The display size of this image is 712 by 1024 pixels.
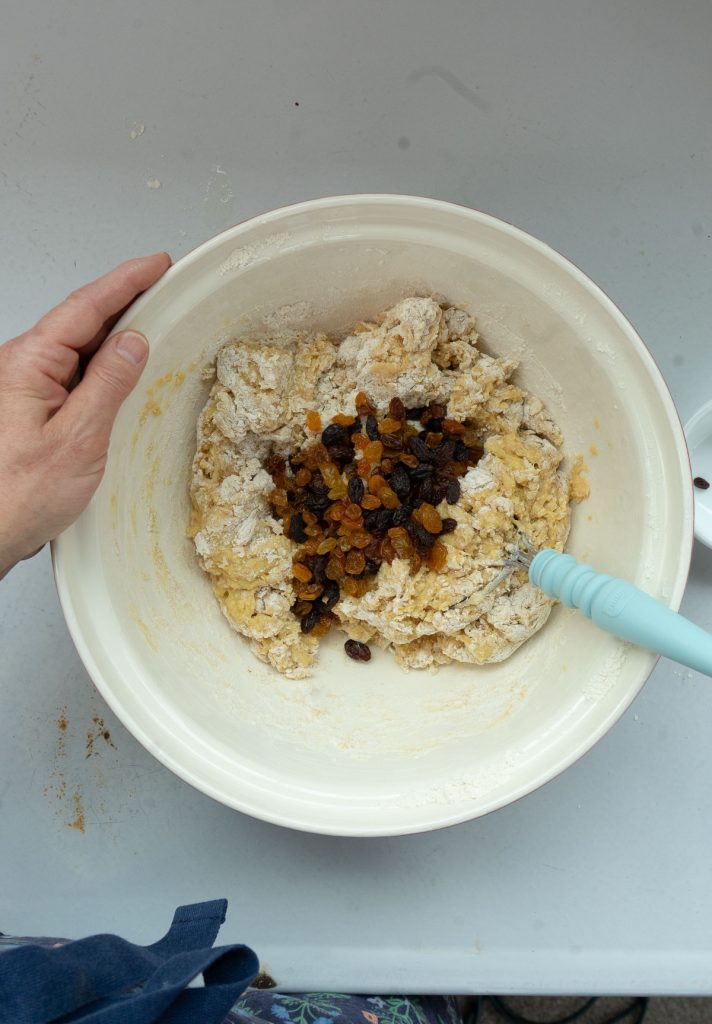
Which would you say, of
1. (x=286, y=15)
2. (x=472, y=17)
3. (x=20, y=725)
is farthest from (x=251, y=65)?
(x=20, y=725)

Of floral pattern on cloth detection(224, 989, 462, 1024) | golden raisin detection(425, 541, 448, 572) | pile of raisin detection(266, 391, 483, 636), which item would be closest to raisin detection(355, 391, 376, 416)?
pile of raisin detection(266, 391, 483, 636)

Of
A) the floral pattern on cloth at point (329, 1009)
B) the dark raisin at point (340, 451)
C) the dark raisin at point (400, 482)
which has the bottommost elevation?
the floral pattern on cloth at point (329, 1009)

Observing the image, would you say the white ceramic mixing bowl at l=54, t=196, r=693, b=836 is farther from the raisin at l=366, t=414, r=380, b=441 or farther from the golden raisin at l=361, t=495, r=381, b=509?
the golden raisin at l=361, t=495, r=381, b=509

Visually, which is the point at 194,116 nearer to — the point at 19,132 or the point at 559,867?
the point at 19,132

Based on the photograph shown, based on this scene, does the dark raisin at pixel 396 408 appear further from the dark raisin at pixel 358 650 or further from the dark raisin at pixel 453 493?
the dark raisin at pixel 358 650

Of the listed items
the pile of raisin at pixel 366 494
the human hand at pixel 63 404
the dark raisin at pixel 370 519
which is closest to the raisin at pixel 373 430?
the pile of raisin at pixel 366 494

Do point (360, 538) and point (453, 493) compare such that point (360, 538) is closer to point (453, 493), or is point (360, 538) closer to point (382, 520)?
point (382, 520)

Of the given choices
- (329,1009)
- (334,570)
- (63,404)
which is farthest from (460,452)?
(329,1009)
